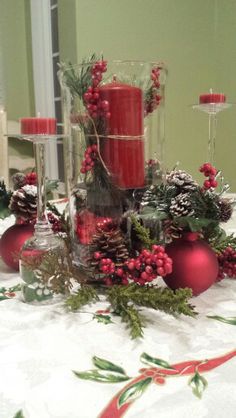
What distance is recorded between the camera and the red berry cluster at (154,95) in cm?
56

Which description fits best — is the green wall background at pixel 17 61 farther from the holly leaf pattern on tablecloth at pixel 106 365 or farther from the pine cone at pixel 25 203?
the holly leaf pattern on tablecloth at pixel 106 365

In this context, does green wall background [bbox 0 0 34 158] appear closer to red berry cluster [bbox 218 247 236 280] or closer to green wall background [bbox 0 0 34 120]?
green wall background [bbox 0 0 34 120]

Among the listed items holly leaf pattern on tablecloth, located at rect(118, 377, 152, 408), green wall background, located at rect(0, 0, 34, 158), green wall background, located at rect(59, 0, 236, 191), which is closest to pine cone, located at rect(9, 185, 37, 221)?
holly leaf pattern on tablecloth, located at rect(118, 377, 152, 408)

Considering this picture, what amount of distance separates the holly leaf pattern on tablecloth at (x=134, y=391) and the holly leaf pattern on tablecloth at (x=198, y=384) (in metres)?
0.03

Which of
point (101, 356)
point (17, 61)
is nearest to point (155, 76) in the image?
point (101, 356)

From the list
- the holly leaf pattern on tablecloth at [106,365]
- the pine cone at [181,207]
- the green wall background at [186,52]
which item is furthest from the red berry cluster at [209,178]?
the green wall background at [186,52]

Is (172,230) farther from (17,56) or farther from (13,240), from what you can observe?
(17,56)

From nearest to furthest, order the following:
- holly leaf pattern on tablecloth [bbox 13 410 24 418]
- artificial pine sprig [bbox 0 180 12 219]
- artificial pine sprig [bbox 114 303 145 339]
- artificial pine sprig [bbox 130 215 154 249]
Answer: holly leaf pattern on tablecloth [bbox 13 410 24 418] < artificial pine sprig [bbox 114 303 145 339] < artificial pine sprig [bbox 130 215 154 249] < artificial pine sprig [bbox 0 180 12 219]

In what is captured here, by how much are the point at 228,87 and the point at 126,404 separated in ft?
7.63

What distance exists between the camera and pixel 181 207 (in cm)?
49

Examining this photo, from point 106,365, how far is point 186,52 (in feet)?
7.37

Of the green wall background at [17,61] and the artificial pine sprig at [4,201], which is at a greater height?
the green wall background at [17,61]

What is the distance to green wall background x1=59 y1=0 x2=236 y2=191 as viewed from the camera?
207 cm

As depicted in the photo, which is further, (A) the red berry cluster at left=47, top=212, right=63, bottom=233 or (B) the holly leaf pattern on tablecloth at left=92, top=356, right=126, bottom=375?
(A) the red berry cluster at left=47, top=212, right=63, bottom=233
